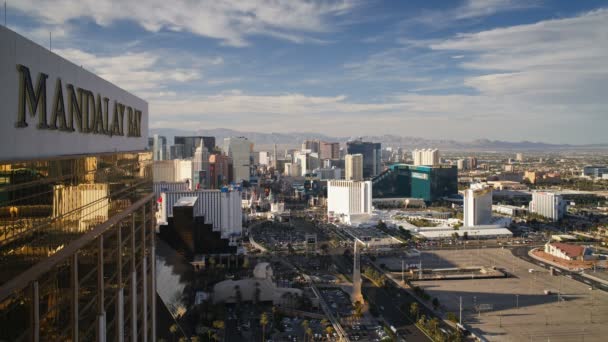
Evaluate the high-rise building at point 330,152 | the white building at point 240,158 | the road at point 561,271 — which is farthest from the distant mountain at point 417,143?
the road at point 561,271

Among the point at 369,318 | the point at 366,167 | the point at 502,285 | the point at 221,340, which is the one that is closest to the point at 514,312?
the point at 502,285

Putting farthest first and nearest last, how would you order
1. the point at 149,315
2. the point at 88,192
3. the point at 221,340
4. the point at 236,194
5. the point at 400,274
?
the point at 236,194 → the point at 400,274 → the point at 221,340 → the point at 149,315 → the point at 88,192

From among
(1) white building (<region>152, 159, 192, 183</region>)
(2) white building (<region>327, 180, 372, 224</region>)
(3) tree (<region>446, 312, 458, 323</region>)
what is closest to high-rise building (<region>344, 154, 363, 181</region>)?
(1) white building (<region>152, 159, 192, 183</region>)

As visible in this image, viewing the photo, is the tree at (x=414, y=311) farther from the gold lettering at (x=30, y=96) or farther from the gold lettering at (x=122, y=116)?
the gold lettering at (x=30, y=96)

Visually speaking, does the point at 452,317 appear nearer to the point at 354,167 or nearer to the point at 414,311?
the point at 414,311

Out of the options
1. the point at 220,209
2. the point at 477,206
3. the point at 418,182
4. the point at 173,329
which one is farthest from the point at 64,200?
the point at 418,182

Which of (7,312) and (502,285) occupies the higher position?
(7,312)

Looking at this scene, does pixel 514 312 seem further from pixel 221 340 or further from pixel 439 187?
pixel 439 187

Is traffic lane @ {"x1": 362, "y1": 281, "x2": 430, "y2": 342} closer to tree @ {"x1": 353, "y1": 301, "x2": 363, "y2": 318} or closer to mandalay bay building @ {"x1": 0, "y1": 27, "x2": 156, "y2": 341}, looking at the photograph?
tree @ {"x1": 353, "y1": 301, "x2": 363, "y2": 318}
